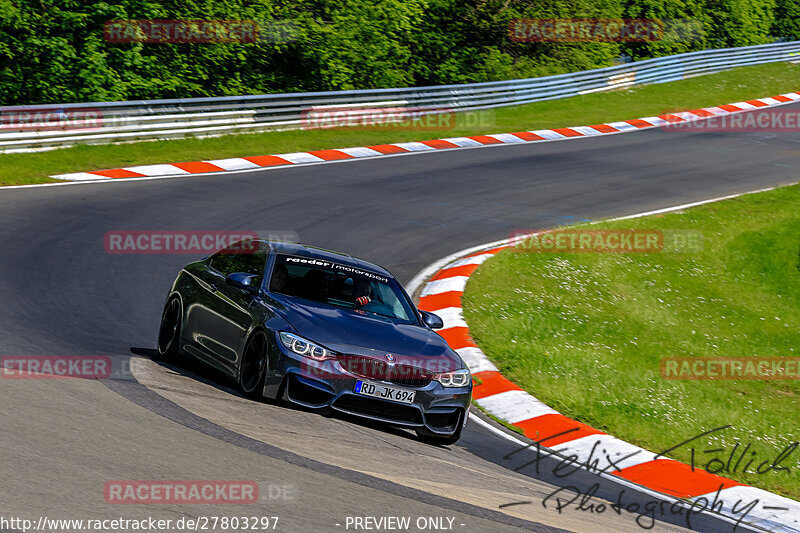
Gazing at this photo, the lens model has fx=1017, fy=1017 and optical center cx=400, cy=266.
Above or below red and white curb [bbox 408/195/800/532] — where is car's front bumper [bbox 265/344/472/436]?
above

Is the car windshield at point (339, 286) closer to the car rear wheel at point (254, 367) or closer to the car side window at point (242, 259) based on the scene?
the car side window at point (242, 259)

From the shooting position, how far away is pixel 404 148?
24953 mm

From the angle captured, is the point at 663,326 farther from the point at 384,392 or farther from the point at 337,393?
the point at 337,393

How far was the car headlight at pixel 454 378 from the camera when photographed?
8.38 m

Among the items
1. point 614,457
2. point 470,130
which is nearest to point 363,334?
point 614,457

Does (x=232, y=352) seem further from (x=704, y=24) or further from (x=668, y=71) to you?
(x=704, y=24)

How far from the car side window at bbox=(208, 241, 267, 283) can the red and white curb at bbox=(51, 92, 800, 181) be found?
9592 millimetres

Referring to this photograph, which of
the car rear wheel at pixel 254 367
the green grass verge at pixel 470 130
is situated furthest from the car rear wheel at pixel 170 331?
the green grass verge at pixel 470 130

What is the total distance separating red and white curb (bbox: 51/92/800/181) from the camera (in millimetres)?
19719

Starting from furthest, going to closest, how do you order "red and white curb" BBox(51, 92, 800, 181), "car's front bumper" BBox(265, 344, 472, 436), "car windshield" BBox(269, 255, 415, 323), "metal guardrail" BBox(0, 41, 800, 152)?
"metal guardrail" BBox(0, 41, 800, 152) < "red and white curb" BBox(51, 92, 800, 181) < "car windshield" BBox(269, 255, 415, 323) < "car's front bumper" BBox(265, 344, 472, 436)

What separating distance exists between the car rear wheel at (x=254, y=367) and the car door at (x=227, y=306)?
146mm

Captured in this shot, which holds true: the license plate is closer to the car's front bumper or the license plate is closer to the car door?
the car's front bumper

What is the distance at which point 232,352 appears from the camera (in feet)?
28.8

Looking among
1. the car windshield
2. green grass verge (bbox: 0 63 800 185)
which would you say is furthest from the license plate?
green grass verge (bbox: 0 63 800 185)
